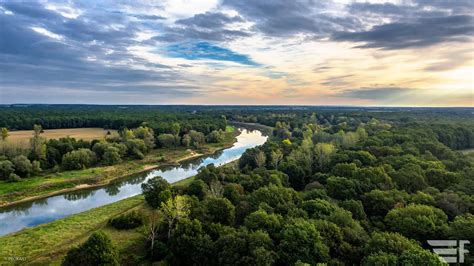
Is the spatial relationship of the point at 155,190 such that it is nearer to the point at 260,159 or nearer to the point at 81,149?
the point at 260,159

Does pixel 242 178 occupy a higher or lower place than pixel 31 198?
higher

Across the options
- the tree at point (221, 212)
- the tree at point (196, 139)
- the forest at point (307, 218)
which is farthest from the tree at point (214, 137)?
the tree at point (221, 212)

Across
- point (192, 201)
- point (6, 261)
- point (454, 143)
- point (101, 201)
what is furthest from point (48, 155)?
point (454, 143)

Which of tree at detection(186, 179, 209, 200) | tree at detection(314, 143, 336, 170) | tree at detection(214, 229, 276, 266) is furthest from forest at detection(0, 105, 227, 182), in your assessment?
tree at detection(214, 229, 276, 266)

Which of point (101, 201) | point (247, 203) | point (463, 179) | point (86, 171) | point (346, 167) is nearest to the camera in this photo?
point (247, 203)

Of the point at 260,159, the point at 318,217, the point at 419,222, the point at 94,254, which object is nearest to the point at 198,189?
the point at 318,217

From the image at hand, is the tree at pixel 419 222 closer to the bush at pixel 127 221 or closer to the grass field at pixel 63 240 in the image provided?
the grass field at pixel 63 240

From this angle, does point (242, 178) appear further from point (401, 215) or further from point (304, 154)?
point (401, 215)
